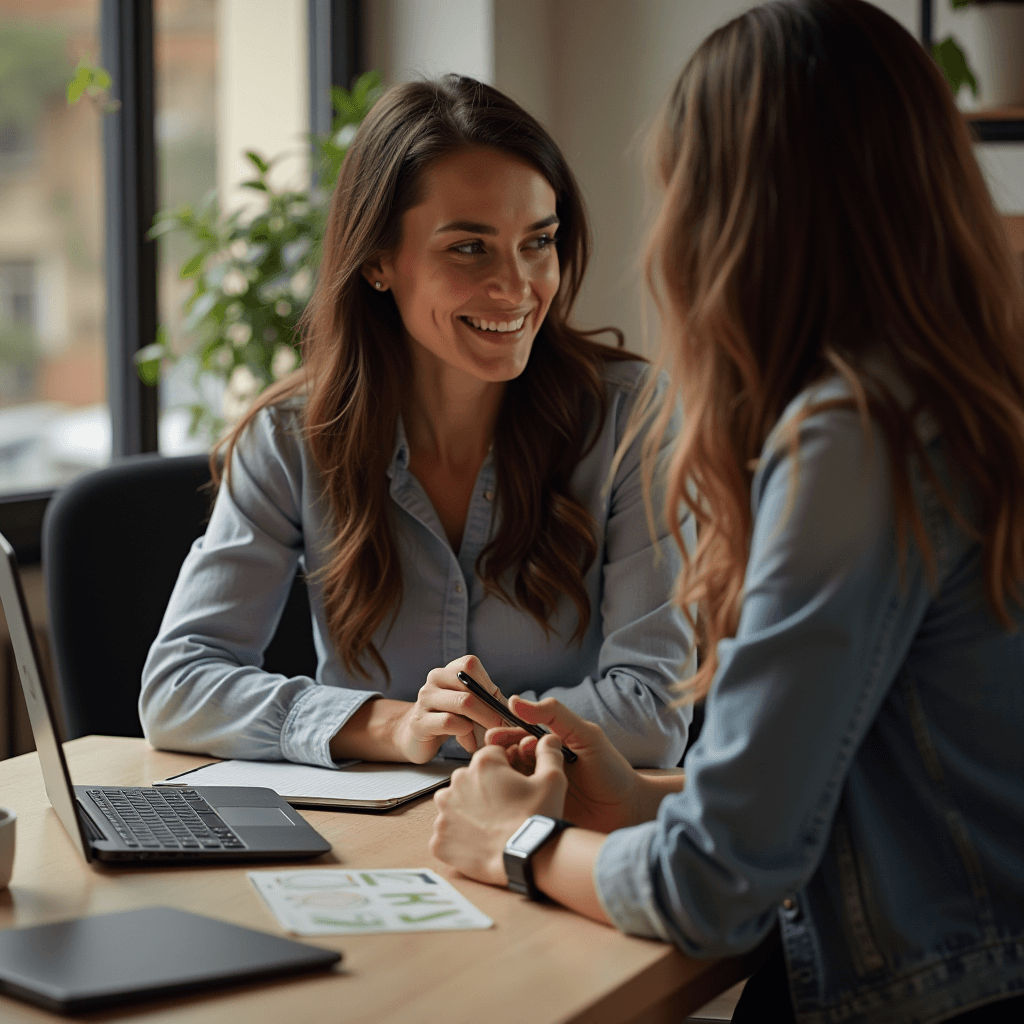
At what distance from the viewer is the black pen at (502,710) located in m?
1.19

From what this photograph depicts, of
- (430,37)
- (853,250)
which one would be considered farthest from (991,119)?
(853,250)

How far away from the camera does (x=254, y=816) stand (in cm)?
117

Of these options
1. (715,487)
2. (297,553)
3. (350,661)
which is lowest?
(350,661)

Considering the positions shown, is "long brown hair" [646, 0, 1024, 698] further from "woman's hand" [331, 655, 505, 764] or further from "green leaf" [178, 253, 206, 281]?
"green leaf" [178, 253, 206, 281]

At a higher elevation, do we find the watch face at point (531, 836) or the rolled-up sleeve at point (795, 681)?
the rolled-up sleeve at point (795, 681)

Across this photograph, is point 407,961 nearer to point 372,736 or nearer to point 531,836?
point 531,836

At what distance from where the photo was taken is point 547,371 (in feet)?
5.82

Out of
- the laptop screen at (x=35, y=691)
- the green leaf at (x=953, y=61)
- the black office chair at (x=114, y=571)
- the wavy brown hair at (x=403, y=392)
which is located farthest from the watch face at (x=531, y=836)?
the green leaf at (x=953, y=61)

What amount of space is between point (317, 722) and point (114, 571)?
0.53m

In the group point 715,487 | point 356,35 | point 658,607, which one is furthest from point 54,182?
point 715,487

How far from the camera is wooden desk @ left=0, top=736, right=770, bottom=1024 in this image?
805 mm

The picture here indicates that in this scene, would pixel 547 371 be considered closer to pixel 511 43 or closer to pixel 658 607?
pixel 658 607

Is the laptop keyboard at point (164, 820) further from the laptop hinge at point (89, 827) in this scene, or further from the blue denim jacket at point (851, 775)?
the blue denim jacket at point (851, 775)

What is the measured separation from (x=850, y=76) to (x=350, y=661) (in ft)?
3.23
